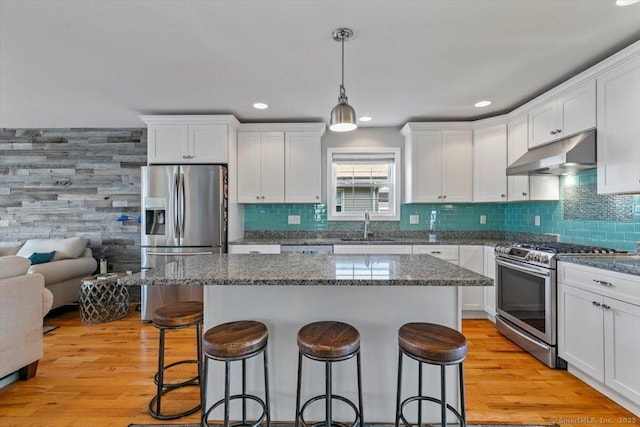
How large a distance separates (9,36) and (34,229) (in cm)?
324

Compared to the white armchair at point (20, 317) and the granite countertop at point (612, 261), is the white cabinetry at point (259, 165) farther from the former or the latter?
the granite countertop at point (612, 261)

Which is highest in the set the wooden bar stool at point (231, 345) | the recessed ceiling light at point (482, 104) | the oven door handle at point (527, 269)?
the recessed ceiling light at point (482, 104)

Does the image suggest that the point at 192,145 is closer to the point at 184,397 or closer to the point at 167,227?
the point at 167,227

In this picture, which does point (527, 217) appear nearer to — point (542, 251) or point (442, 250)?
point (442, 250)

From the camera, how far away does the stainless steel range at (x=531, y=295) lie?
2381 mm

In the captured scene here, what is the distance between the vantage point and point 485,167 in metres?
3.61

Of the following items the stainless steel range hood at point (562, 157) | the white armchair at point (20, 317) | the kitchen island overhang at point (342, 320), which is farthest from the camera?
the stainless steel range hood at point (562, 157)

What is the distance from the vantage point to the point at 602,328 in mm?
1986

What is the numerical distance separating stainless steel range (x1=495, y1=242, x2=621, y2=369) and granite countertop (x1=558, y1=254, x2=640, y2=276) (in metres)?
0.09

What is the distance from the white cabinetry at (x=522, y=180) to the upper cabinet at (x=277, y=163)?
2.17 metres

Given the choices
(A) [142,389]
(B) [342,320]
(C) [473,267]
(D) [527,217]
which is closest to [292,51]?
(B) [342,320]

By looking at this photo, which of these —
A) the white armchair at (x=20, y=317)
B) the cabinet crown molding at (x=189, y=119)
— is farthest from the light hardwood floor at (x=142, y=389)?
the cabinet crown molding at (x=189, y=119)

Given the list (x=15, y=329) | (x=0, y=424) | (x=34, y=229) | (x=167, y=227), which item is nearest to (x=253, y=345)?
(x=0, y=424)

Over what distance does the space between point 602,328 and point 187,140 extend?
4069mm
